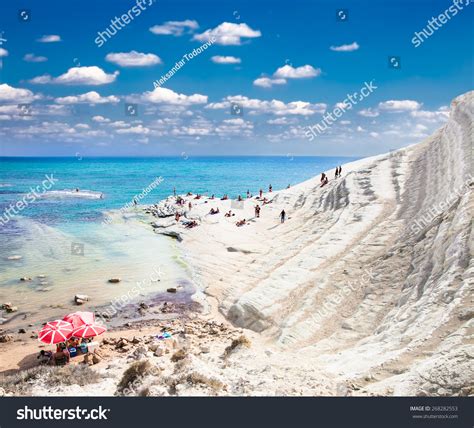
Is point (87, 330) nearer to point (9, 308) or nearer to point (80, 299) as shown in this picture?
point (80, 299)

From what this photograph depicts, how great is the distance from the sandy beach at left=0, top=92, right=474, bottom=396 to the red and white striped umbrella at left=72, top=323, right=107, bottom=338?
1.26m

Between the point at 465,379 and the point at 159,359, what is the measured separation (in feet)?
34.1

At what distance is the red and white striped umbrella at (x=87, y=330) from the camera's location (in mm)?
18297

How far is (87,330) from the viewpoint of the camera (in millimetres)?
18562

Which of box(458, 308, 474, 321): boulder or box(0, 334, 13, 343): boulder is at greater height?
box(458, 308, 474, 321): boulder

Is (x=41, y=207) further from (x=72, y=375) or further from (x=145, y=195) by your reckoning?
(x=72, y=375)

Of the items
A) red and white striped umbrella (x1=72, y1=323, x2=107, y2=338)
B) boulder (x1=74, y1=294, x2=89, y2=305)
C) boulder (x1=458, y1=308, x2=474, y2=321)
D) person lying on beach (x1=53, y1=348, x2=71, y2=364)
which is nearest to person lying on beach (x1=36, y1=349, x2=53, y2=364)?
person lying on beach (x1=53, y1=348, x2=71, y2=364)

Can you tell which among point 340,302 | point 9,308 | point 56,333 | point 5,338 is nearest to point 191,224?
point 9,308

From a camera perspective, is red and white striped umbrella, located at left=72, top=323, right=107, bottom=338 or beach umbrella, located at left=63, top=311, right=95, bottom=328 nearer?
red and white striped umbrella, located at left=72, top=323, right=107, bottom=338

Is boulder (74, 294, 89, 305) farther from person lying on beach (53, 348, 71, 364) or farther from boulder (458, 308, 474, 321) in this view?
boulder (458, 308, 474, 321)

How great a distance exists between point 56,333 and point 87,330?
1.25 metres

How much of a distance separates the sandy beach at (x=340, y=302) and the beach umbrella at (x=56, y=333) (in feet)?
6.08

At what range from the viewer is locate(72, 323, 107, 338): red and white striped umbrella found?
1830 cm

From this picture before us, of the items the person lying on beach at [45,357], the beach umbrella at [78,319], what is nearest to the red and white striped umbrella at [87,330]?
the beach umbrella at [78,319]
